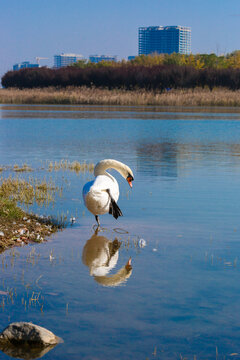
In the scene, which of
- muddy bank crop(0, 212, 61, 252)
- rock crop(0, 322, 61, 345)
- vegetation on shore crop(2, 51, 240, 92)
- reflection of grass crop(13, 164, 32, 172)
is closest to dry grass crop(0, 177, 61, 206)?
muddy bank crop(0, 212, 61, 252)

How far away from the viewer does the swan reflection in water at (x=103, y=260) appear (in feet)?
22.5

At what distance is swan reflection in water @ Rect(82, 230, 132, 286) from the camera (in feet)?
22.5

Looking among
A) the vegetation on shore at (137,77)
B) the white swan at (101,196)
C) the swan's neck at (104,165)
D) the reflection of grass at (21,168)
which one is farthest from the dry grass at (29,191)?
the vegetation on shore at (137,77)

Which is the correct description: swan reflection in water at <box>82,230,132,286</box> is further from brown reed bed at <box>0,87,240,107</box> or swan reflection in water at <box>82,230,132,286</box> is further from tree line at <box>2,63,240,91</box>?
tree line at <box>2,63,240,91</box>

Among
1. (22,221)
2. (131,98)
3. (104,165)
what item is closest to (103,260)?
(22,221)

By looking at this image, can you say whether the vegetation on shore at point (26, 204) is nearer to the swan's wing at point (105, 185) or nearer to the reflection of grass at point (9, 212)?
the reflection of grass at point (9, 212)

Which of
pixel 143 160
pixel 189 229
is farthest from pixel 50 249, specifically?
pixel 143 160

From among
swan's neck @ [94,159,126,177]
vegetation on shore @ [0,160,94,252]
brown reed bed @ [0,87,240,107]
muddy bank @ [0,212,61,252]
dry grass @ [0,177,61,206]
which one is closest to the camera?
muddy bank @ [0,212,61,252]

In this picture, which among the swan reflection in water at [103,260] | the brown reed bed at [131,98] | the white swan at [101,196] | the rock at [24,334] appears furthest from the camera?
the brown reed bed at [131,98]

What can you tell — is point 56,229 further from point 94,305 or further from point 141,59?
point 141,59

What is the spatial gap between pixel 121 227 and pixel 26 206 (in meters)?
2.32

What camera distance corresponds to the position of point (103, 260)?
7746 mm

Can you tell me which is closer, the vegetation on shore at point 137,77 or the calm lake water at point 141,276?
the calm lake water at point 141,276

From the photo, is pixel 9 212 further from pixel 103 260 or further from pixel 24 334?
pixel 24 334
